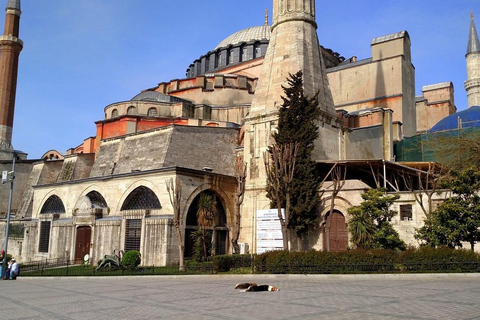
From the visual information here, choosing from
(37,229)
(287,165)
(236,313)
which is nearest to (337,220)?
(287,165)

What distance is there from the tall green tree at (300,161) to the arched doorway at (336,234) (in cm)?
91

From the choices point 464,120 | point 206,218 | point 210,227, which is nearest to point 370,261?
point 206,218

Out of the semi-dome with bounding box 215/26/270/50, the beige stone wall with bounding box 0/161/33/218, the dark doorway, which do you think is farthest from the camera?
the semi-dome with bounding box 215/26/270/50

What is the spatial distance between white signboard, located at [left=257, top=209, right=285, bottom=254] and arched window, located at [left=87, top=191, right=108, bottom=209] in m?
9.14

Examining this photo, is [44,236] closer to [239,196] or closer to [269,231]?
[239,196]

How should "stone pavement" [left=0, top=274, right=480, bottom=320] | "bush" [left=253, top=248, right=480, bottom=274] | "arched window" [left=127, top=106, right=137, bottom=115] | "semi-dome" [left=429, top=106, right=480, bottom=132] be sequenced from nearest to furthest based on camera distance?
"stone pavement" [left=0, top=274, right=480, bottom=320]
"bush" [left=253, top=248, right=480, bottom=274]
"semi-dome" [left=429, top=106, right=480, bottom=132]
"arched window" [left=127, top=106, right=137, bottom=115]

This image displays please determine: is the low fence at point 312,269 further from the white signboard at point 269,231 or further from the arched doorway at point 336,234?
the arched doorway at point 336,234

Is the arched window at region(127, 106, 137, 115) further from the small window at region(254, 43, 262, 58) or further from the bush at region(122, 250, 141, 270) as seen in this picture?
the bush at region(122, 250, 141, 270)

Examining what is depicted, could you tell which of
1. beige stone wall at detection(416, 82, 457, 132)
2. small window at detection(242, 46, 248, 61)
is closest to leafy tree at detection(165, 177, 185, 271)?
beige stone wall at detection(416, 82, 457, 132)

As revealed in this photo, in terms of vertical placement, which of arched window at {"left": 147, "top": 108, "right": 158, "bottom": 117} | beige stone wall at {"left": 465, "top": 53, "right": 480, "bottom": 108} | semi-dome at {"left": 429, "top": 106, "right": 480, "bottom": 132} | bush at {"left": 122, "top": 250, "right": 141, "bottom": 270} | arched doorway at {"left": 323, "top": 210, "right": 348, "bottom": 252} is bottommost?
bush at {"left": 122, "top": 250, "right": 141, "bottom": 270}

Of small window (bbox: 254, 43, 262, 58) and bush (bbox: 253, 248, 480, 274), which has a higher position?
small window (bbox: 254, 43, 262, 58)

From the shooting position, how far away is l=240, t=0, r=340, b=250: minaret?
23.8 metres

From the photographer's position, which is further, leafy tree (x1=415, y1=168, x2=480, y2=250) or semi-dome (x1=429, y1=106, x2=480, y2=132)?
semi-dome (x1=429, y1=106, x2=480, y2=132)

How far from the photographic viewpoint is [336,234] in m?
21.1
